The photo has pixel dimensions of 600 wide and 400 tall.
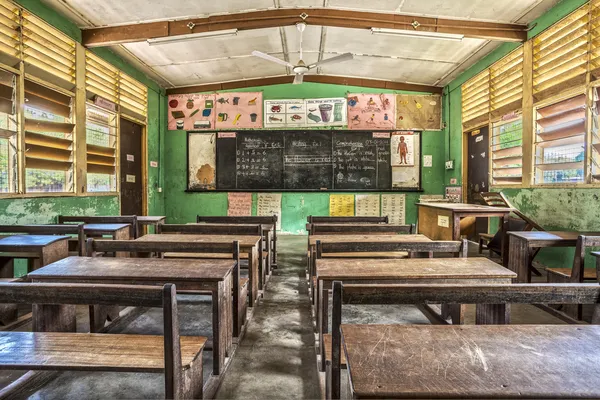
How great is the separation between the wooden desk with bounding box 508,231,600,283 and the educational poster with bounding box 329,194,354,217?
12.4 ft

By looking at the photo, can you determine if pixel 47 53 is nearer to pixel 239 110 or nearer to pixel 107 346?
pixel 239 110

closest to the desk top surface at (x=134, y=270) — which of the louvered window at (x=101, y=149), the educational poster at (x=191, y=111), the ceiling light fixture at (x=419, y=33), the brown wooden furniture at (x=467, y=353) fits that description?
the brown wooden furniture at (x=467, y=353)

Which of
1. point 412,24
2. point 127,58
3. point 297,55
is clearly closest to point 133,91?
point 127,58

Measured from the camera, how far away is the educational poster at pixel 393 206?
6.71 m

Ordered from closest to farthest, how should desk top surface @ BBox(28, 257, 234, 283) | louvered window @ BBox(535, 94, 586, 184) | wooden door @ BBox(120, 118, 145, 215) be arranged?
1. desk top surface @ BBox(28, 257, 234, 283)
2. louvered window @ BBox(535, 94, 586, 184)
3. wooden door @ BBox(120, 118, 145, 215)

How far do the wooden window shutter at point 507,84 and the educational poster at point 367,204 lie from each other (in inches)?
102

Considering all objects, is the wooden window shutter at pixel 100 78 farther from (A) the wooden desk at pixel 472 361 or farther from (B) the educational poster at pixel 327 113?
(A) the wooden desk at pixel 472 361

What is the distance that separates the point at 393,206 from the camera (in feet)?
22.1

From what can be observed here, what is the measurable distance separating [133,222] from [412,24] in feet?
13.7

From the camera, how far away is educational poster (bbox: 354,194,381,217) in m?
6.71

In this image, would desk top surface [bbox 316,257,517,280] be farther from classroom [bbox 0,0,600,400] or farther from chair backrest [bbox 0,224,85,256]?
chair backrest [bbox 0,224,85,256]

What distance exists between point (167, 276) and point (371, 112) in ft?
19.2

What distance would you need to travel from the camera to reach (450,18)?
4266mm

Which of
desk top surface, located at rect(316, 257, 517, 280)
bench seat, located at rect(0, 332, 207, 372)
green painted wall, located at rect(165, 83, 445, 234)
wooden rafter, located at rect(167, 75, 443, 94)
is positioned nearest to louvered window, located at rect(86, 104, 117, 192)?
green painted wall, located at rect(165, 83, 445, 234)
